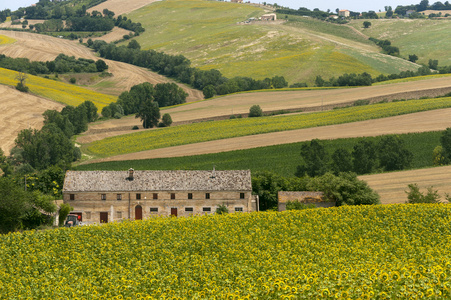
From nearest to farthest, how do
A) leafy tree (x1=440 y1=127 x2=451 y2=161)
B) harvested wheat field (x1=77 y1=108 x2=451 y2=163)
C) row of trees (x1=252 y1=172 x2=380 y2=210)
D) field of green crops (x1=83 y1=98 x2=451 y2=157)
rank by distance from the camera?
row of trees (x1=252 y1=172 x2=380 y2=210), leafy tree (x1=440 y1=127 x2=451 y2=161), harvested wheat field (x1=77 y1=108 x2=451 y2=163), field of green crops (x1=83 y1=98 x2=451 y2=157)

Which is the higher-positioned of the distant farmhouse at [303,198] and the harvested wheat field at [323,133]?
the harvested wheat field at [323,133]

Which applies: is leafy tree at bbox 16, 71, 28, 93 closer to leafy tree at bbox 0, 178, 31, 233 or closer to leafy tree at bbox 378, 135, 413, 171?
leafy tree at bbox 378, 135, 413, 171

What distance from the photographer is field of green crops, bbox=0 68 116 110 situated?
166250 mm

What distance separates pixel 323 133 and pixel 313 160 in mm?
22260

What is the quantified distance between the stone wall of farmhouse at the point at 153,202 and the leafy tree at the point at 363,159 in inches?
1026

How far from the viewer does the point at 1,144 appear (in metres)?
120

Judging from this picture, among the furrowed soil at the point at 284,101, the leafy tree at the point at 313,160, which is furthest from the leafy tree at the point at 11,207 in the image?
the furrowed soil at the point at 284,101

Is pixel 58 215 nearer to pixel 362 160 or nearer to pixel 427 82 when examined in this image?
pixel 362 160

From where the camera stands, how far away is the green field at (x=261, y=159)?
321ft

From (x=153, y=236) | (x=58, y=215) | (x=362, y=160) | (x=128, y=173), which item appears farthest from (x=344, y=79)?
(x=153, y=236)

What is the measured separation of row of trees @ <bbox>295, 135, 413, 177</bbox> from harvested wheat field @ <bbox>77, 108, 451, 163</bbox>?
1522 centimetres

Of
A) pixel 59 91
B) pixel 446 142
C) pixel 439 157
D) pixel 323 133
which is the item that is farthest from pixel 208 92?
pixel 439 157

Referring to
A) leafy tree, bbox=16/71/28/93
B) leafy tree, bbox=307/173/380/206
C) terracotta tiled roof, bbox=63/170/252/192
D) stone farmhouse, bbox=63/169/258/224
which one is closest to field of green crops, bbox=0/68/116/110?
leafy tree, bbox=16/71/28/93

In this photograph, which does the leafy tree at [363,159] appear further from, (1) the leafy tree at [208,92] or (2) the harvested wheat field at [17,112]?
(1) the leafy tree at [208,92]
